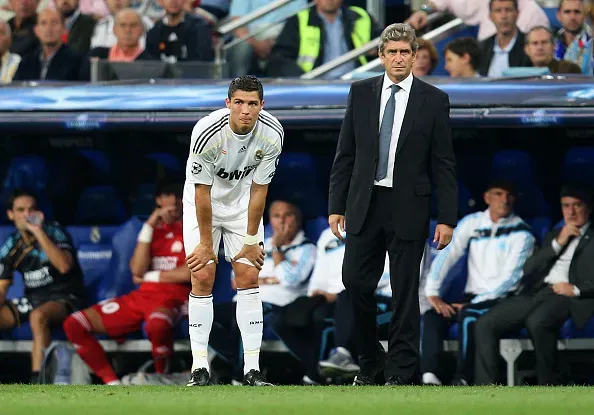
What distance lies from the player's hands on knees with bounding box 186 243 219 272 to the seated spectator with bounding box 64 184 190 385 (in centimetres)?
246

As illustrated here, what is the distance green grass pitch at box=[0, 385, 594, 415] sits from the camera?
5484 millimetres

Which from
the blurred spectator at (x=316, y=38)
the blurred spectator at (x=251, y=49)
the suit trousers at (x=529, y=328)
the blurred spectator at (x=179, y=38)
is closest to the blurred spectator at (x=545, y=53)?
the blurred spectator at (x=316, y=38)

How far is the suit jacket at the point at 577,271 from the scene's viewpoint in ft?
28.6

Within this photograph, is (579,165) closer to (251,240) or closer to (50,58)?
(251,240)

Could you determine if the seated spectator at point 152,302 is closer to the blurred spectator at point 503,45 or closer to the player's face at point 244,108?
the blurred spectator at point 503,45

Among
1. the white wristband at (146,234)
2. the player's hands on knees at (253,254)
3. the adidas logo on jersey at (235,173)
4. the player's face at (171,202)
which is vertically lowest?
the white wristband at (146,234)

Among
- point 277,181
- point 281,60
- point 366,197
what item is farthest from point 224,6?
point 366,197

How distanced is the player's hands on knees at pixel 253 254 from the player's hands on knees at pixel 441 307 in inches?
93.3

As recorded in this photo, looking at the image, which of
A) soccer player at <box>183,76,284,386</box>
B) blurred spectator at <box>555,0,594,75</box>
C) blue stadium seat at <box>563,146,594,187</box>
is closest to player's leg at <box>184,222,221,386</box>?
soccer player at <box>183,76,284,386</box>

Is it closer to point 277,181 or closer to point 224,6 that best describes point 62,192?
point 277,181

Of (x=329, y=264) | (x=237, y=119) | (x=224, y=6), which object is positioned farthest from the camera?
(x=224, y=6)

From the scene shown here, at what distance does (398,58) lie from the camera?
265 inches

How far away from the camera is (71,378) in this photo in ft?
30.8

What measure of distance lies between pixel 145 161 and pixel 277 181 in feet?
3.28
